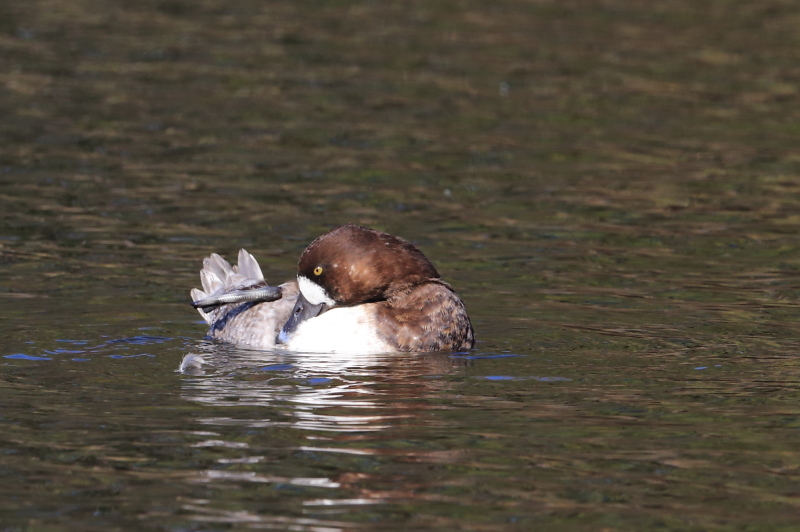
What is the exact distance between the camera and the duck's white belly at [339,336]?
378 inches

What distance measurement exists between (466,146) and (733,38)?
7.25 m

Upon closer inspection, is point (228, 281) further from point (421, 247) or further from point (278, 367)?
point (421, 247)

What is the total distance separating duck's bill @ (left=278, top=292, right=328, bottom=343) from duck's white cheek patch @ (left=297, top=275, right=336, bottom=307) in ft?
0.11

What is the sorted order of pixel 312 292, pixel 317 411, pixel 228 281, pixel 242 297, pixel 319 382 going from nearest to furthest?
pixel 317 411, pixel 319 382, pixel 312 292, pixel 242 297, pixel 228 281

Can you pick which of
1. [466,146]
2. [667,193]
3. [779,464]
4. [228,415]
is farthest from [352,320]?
[466,146]

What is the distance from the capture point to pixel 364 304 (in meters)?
9.77

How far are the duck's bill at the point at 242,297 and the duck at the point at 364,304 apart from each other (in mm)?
11

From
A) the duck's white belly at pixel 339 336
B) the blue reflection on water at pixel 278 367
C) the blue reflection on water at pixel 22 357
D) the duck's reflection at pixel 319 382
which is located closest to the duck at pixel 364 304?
the duck's white belly at pixel 339 336

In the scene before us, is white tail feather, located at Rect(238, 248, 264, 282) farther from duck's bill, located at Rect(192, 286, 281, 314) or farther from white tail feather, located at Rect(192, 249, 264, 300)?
duck's bill, located at Rect(192, 286, 281, 314)

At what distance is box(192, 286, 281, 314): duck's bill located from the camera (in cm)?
993

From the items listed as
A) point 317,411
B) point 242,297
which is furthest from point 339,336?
point 317,411

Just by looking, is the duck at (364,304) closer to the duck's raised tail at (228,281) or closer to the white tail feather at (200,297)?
the duck's raised tail at (228,281)

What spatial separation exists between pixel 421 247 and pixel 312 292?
3266 millimetres

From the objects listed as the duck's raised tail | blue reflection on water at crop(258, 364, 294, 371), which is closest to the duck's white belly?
blue reflection on water at crop(258, 364, 294, 371)
